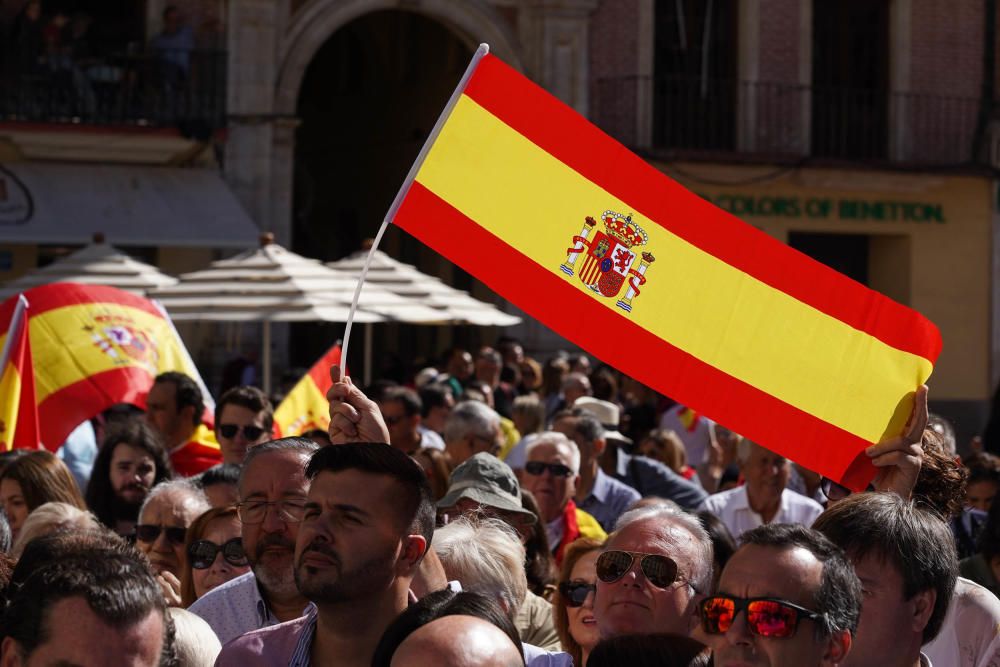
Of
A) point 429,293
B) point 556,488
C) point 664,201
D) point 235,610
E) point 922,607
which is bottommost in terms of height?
A: point 429,293

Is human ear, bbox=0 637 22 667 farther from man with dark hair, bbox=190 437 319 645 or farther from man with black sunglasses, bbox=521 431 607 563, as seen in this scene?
man with black sunglasses, bbox=521 431 607 563

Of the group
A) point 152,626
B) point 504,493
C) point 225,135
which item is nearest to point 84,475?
point 504,493

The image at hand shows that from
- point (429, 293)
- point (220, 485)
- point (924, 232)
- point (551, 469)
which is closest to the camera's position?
point (220, 485)

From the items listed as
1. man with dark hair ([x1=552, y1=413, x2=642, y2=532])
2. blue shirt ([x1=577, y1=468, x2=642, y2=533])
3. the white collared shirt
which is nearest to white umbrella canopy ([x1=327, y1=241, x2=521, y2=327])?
man with dark hair ([x1=552, y1=413, x2=642, y2=532])

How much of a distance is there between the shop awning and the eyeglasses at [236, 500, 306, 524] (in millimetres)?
15508

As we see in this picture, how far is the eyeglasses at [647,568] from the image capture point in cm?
479

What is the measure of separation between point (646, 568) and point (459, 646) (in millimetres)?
1381

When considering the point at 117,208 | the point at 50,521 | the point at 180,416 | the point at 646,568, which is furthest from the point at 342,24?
the point at 646,568

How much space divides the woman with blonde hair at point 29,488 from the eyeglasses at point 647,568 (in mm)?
2822

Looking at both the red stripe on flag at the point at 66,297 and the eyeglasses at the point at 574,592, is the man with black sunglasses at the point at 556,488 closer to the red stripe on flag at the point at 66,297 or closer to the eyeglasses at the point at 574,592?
the eyeglasses at the point at 574,592

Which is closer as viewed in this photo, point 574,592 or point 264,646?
point 264,646

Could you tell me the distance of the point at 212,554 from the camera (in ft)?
18.6

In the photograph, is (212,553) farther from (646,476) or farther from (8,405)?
(646,476)

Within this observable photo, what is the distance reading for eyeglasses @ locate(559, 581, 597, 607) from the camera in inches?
221
